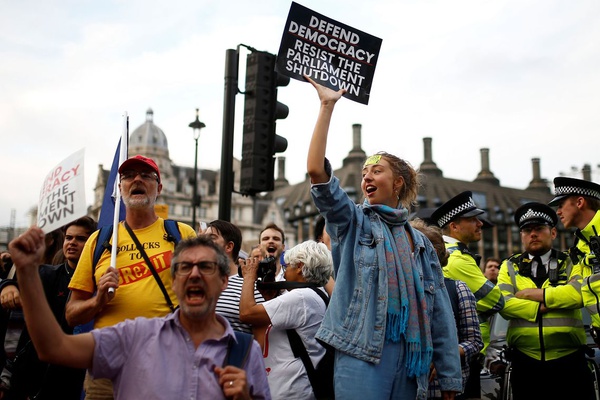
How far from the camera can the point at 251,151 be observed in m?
7.65

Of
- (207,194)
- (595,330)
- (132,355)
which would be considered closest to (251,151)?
(595,330)

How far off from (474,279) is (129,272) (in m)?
2.62

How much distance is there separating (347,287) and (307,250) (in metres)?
1.28

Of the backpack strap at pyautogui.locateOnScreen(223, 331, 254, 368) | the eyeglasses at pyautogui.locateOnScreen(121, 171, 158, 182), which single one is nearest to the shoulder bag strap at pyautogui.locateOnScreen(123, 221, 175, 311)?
the eyeglasses at pyautogui.locateOnScreen(121, 171, 158, 182)

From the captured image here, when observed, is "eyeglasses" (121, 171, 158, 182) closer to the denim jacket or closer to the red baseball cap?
the red baseball cap

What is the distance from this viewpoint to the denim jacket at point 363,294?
3.33 m

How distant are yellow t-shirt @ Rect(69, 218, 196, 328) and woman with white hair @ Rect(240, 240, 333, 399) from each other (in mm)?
501

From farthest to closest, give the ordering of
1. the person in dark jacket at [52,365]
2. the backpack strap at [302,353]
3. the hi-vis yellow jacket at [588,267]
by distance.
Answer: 1. the hi-vis yellow jacket at [588,267]
2. the person in dark jacket at [52,365]
3. the backpack strap at [302,353]

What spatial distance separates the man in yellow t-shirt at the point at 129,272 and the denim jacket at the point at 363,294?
1.05 meters

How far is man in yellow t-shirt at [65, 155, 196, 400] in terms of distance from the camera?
12.0 ft

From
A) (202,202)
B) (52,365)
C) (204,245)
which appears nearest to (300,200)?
(202,202)

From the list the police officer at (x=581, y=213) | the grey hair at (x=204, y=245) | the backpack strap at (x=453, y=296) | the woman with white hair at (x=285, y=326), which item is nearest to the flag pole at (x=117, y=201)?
the grey hair at (x=204, y=245)

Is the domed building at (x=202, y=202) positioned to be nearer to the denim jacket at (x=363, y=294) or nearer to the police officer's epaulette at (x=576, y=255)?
the police officer's epaulette at (x=576, y=255)

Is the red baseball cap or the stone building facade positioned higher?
the stone building facade
